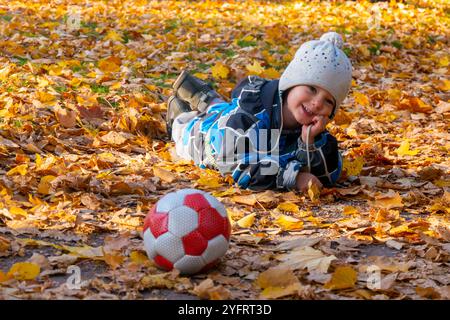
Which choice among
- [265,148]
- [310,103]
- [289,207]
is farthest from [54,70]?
[289,207]

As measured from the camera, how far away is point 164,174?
15.3 ft

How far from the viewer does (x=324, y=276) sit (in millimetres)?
3115

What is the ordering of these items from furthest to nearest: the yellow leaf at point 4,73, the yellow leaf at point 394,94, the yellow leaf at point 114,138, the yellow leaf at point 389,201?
the yellow leaf at point 394,94 → the yellow leaf at point 4,73 → the yellow leaf at point 114,138 → the yellow leaf at point 389,201

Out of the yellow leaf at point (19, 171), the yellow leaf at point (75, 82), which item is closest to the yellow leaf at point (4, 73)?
the yellow leaf at point (75, 82)

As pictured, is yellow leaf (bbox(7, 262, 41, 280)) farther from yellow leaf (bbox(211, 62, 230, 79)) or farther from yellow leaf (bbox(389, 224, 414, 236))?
yellow leaf (bbox(211, 62, 230, 79))

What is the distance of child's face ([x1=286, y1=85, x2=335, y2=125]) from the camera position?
14.5 ft

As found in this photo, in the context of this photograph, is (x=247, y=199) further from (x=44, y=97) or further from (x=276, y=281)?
(x=44, y=97)

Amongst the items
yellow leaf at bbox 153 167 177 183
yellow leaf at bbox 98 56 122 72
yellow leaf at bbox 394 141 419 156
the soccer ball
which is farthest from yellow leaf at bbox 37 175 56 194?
yellow leaf at bbox 98 56 122 72

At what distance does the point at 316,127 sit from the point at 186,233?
1.57 meters

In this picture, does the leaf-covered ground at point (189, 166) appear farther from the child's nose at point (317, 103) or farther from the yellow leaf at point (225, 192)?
the child's nose at point (317, 103)

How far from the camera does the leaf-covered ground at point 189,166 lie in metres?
3.08

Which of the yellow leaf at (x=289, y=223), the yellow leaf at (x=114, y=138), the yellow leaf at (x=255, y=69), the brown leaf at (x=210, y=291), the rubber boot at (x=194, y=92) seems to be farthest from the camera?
the yellow leaf at (x=255, y=69)
